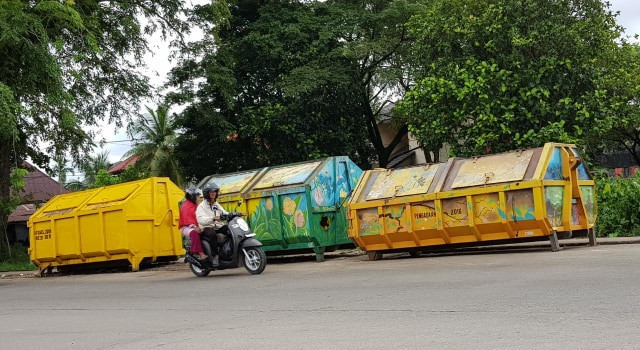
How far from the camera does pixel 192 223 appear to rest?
12.6m

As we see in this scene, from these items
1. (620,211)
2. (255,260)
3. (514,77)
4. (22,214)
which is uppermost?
(514,77)

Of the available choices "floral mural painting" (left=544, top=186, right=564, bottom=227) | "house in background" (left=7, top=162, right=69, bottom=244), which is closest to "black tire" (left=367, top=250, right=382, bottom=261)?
"floral mural painting" (left=544, top=186, right=564, bottom=227)

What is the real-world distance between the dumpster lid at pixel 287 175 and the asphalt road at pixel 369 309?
3905mm

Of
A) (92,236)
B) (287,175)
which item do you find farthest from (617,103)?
(92,236)

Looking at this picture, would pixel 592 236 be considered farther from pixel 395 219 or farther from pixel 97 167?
pixel 97 167

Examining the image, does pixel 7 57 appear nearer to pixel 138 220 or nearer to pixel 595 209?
pixel 138 220

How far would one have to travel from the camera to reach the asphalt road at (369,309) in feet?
17.8

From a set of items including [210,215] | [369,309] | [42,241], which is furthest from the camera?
[42,241]

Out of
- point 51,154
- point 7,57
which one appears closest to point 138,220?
point 7,57

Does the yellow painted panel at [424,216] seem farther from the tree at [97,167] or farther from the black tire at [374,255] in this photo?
the tree at [97,167]

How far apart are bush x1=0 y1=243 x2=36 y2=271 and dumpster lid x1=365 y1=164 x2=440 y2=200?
12541 millimetres

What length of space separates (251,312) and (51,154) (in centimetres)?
2163

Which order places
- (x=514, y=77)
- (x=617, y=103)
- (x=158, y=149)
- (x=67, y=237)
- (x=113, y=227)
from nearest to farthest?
(x=113, y=227) < (x=67, y=237) < (x=617, y=103) < (x=514, y=77) < (x=158, y=149)

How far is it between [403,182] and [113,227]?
6.91 m
